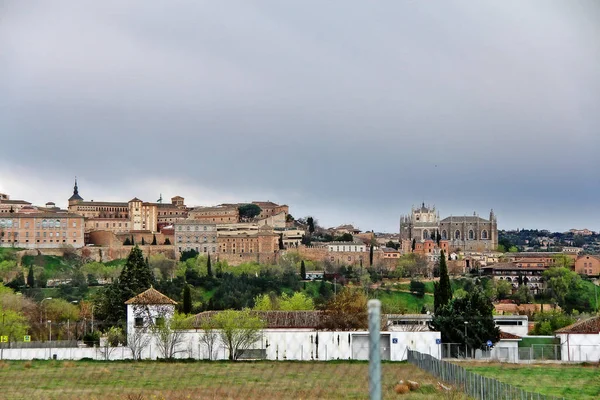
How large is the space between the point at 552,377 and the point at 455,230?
123m

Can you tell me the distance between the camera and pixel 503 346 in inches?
1272

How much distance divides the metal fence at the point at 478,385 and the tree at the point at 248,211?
10455 cm

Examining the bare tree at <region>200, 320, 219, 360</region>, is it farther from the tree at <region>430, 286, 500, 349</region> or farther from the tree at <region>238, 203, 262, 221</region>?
the tree at <region>238, 203, 262, 221</region>

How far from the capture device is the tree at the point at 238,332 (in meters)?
29.0

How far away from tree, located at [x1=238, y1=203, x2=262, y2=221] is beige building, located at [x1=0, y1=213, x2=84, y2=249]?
27.2 meters

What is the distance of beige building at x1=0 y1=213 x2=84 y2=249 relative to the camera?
3925 inches

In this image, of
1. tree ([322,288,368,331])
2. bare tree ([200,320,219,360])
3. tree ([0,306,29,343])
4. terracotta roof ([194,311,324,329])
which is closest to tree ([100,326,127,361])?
terracotta roof ([194,311,324,329])

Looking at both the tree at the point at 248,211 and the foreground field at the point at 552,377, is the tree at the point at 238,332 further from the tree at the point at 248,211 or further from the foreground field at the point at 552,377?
the tree at the point at 248,211

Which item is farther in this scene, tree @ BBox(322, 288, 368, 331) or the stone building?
the stone building

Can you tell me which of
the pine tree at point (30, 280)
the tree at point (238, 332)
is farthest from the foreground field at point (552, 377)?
the pine tree at point (30, 280)

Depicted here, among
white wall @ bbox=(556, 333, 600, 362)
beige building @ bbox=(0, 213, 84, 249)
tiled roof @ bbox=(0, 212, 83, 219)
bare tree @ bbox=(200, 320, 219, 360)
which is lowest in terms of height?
white wall @ bbox=(556, 333, 600, 362)

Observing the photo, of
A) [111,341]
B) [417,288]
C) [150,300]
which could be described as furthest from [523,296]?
[111,341]

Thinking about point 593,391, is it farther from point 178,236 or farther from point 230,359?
point 178,236

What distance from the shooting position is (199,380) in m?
19.8
